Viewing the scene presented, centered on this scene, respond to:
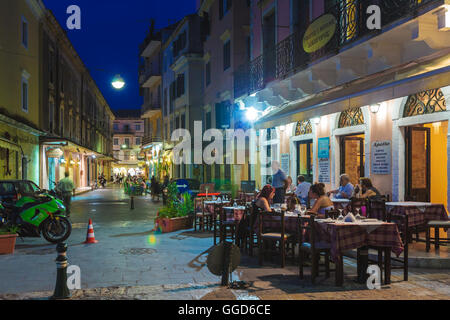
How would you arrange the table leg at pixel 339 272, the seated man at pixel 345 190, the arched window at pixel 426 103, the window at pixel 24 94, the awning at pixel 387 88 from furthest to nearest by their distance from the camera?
the window at pixel 24 94 → the seated man at pixel 345 190 → the arched window at pixel 426 103 → the awning at pixel 387 88 → the table leg at pixel 339 272

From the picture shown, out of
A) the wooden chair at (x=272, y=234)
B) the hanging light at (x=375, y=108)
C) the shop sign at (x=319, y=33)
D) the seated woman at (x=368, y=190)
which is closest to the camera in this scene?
the wooden chair at (x=272, y=234)

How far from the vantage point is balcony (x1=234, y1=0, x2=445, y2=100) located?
30.4 feet

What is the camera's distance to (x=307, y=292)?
6316 millimetres

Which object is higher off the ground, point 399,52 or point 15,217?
point 399,52

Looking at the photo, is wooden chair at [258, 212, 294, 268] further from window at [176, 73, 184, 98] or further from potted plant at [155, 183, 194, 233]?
window at [176, 73, 184, 98]

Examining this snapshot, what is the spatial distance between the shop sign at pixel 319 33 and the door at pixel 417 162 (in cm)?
306

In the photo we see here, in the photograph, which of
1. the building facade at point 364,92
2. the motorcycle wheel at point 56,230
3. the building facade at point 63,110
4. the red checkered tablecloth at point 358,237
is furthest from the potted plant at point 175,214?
the building facade at point 63,110

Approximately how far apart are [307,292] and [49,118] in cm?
2372

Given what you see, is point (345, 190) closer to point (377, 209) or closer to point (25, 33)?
point (377, 209)

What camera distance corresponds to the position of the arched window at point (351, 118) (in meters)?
12.5

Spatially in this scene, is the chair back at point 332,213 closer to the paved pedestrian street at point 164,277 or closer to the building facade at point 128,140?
the paved pedestrian street at point 164,277

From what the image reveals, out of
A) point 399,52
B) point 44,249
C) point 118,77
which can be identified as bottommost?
point 44,249
